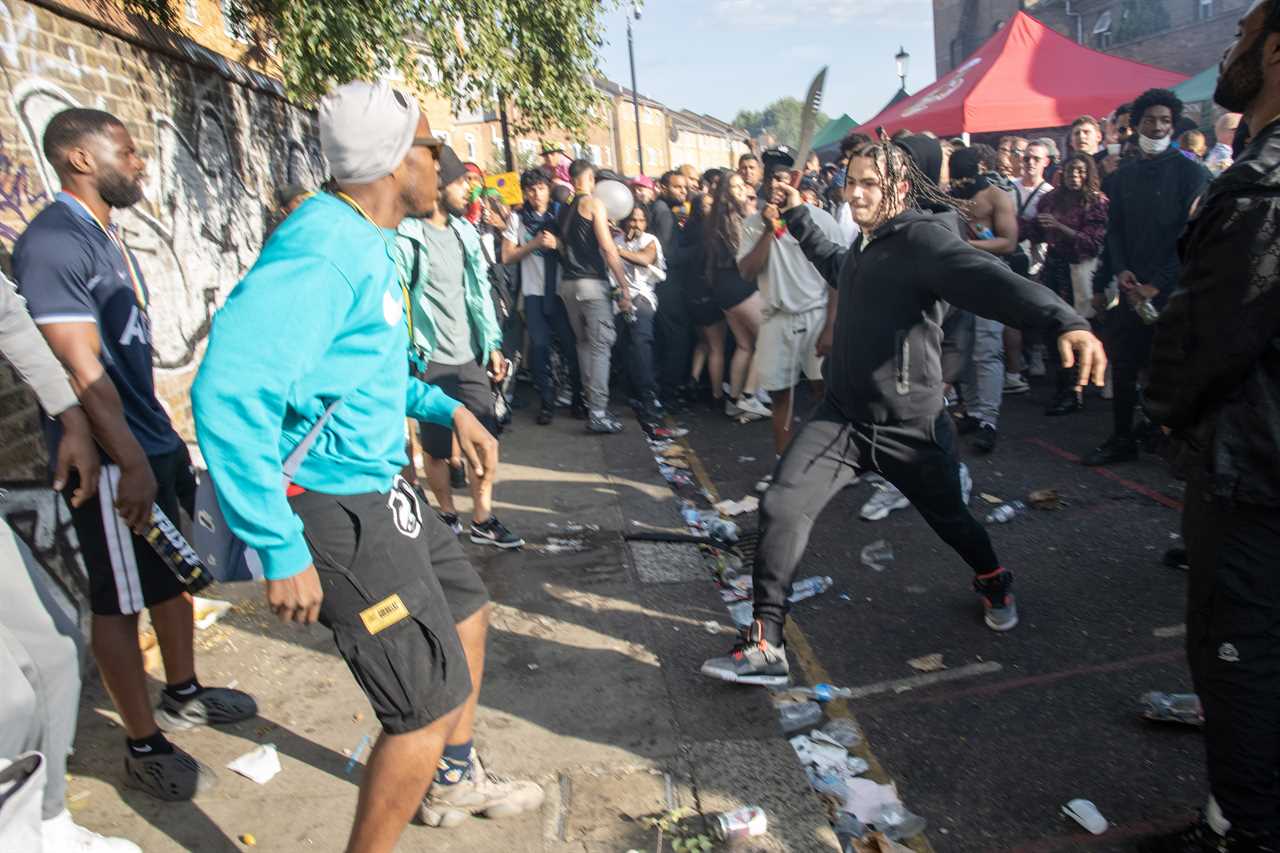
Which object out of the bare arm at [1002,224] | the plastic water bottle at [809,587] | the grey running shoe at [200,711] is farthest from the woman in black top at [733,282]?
the grey running shoe at [200,711]

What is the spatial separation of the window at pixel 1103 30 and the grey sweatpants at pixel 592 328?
119ft

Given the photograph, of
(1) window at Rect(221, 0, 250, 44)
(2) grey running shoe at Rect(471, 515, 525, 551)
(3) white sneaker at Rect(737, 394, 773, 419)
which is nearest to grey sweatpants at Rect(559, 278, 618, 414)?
(3) white sneaker at Rect(737, 394, 773, 419)

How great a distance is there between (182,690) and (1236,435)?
3475 mm

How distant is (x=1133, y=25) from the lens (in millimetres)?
34312

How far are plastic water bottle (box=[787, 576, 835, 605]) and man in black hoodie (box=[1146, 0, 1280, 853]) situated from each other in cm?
221

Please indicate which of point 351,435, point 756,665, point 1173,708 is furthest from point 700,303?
point 351,435

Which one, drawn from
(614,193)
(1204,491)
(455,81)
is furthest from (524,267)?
(1204,491)

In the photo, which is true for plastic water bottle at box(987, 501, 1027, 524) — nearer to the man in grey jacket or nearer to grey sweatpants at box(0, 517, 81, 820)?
the man in grey jacket

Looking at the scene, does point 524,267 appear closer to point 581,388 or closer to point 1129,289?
point 581,388

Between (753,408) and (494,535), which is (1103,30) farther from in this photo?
(494,535)

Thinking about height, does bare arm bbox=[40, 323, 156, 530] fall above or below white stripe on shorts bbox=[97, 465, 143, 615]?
above

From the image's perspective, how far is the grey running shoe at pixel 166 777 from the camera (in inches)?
114

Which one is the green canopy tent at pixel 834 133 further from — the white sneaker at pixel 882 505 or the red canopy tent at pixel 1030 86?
the white sneaker at pixel 882 505

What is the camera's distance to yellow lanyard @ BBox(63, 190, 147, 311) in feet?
9.61
